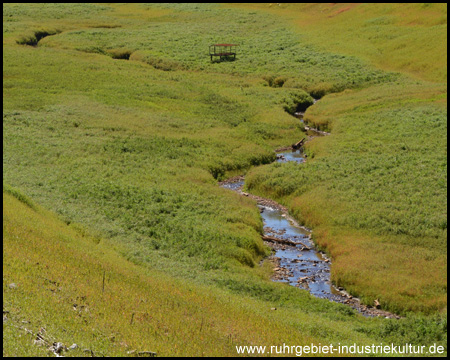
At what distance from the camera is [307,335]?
Result: 61.3 feet

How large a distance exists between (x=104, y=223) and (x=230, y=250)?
7311 millimetres

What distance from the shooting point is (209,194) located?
3609 cm

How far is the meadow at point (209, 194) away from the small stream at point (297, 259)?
659 millimetres

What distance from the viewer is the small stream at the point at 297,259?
25.8 meters

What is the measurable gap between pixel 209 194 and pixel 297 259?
29.0 feet

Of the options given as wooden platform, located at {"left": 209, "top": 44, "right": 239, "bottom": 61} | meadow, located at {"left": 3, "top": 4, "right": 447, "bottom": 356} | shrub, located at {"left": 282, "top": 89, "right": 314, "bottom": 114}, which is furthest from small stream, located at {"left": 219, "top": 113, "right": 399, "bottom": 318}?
wooden platform, located at {"left": 209, "top": 44, "right": 239, "bottom": 61}

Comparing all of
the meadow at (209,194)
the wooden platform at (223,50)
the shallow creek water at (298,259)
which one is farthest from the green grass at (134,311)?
the wooden platform at (223,50)

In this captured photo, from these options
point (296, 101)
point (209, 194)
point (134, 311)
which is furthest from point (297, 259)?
point (296, 101)

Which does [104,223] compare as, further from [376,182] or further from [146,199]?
[376,182]

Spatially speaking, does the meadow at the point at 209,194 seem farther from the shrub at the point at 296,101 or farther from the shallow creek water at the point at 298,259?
the shallow creek water at the point at 298,259

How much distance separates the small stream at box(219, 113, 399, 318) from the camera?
25.8m

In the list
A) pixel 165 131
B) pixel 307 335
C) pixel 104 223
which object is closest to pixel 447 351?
pixel 307 335

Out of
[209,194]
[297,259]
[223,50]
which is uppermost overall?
[223,50]

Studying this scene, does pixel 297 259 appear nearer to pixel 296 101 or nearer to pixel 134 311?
pixel 134 311
